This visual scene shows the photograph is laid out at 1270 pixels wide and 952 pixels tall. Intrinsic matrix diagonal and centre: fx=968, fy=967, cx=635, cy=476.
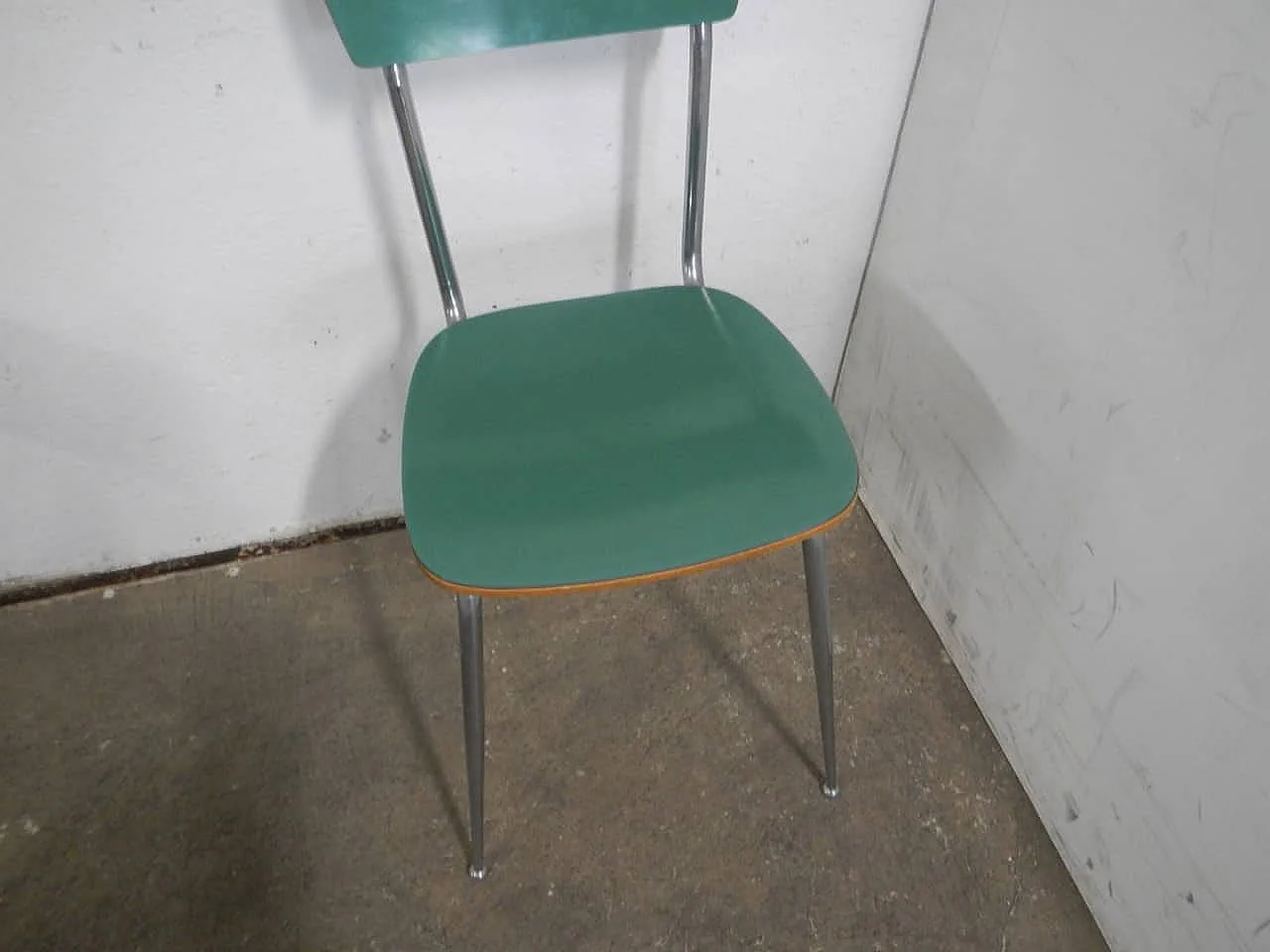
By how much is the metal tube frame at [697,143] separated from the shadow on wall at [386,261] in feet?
0.35

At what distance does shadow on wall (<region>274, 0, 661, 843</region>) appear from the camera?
0.96m

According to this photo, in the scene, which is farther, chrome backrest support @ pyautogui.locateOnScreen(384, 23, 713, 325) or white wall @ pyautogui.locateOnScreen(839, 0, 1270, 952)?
chrome backrest support @ pyautogui.locateOnScreen(384, 23, 713, 325)

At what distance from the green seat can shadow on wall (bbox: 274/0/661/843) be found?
0.18 metres

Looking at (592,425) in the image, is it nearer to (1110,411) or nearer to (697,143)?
(697,143)

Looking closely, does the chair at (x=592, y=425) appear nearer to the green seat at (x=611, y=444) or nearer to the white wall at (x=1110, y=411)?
the green seat at (x=611, y=444)

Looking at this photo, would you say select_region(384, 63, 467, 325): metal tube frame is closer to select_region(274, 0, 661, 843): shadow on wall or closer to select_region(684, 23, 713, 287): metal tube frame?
select_region(274, 0, 661, 843): shadow on wall

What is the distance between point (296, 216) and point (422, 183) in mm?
209

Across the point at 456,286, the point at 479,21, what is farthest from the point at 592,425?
the point at 479,21

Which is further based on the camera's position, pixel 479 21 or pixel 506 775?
pixel 506 775

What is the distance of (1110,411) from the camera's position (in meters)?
0.87

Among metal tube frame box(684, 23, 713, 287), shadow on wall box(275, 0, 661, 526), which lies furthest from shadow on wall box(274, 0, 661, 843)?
metal tube frame box(684, 23, 713, 287)

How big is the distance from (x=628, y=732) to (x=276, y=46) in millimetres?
841

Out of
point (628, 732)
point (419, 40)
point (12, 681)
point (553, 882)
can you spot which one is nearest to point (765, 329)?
point (419, 40)

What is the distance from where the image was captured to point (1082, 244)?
88 cm
